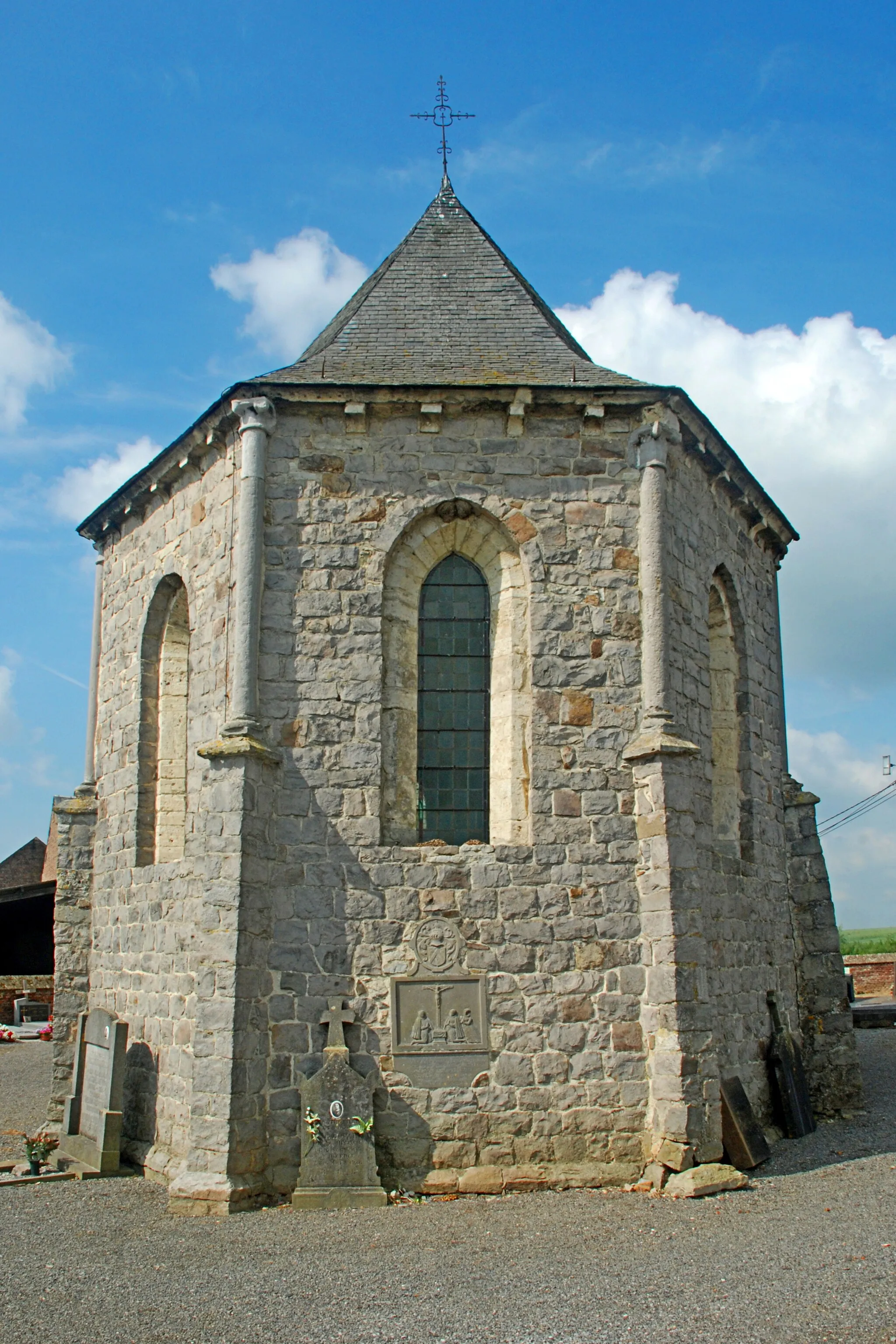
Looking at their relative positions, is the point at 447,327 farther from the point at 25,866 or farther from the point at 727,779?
the point at 25,866

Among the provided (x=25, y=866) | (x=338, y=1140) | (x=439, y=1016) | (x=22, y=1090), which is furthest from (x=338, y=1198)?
(x=25, y=866)

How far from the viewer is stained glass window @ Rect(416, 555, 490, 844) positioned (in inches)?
380

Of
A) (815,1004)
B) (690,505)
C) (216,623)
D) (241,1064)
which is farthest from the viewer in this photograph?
(815,1004)

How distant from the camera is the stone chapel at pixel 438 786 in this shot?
8.77 m

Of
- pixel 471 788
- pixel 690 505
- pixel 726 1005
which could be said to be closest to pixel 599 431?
pixel 690 505

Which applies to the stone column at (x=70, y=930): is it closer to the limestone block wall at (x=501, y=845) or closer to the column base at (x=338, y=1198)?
the limestone block wall at (x=501, y=845)

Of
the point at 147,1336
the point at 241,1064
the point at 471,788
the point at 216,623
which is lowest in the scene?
the point at 147,1336

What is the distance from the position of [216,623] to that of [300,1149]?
14.6 feet

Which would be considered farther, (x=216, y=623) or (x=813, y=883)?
(x=813, y=883)

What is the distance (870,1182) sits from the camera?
8.79 meters

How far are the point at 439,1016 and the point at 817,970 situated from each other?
544cm

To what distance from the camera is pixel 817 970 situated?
40.6 feet

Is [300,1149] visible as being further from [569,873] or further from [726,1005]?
[726,1005]

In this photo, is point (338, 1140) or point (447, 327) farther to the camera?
point (447, 327)
